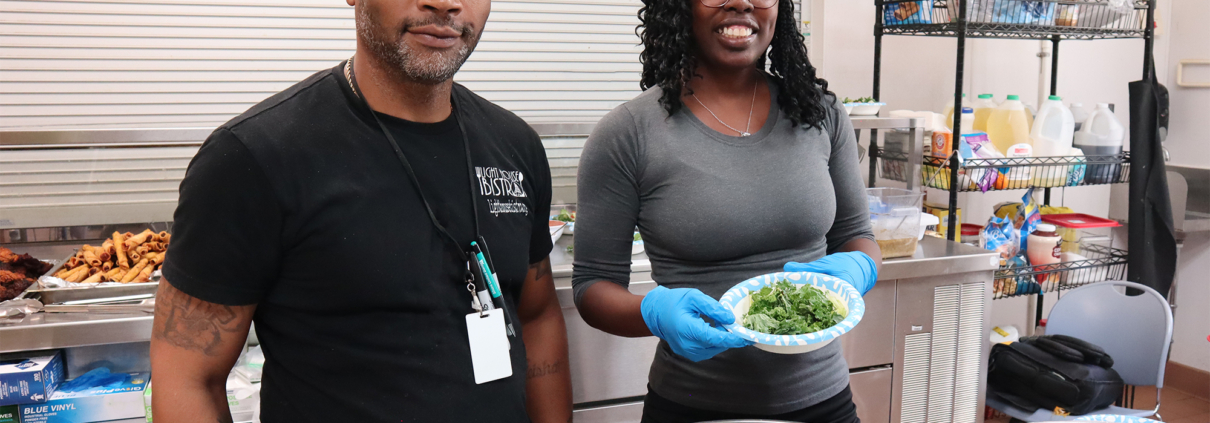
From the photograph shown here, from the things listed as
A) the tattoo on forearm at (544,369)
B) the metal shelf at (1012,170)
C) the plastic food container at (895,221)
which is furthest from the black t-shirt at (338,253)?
the metal shelf at (1012,170)

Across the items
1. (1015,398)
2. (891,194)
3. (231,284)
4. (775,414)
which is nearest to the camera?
(231,284)

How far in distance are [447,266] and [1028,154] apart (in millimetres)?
2604

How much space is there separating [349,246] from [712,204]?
60cm

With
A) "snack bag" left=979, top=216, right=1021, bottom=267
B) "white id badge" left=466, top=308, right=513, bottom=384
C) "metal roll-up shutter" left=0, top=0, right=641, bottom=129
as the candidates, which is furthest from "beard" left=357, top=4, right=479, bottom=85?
"snack bag" left=979, top=216, right=1021, bottom=267

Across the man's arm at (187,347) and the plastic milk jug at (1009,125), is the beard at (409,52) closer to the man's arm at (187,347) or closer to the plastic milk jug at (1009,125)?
the man's arm at (187,347)

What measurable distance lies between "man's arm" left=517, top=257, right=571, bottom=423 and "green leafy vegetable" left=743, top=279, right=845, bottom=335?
322 millimetres

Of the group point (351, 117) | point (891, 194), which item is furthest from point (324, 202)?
point (891, 194)

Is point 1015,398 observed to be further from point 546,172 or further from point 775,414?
point 546,172

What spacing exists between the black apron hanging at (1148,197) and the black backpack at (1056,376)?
709 millimetres

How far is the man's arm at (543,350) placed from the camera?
129cm

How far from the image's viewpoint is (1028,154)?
2.91 metres

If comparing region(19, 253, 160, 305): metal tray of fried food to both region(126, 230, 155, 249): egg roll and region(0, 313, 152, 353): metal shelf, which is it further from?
region(126, 230, 155, 249): egg roll

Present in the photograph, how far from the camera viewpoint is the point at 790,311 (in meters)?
1.28

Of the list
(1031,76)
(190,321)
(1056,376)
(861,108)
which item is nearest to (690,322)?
(190,321)
